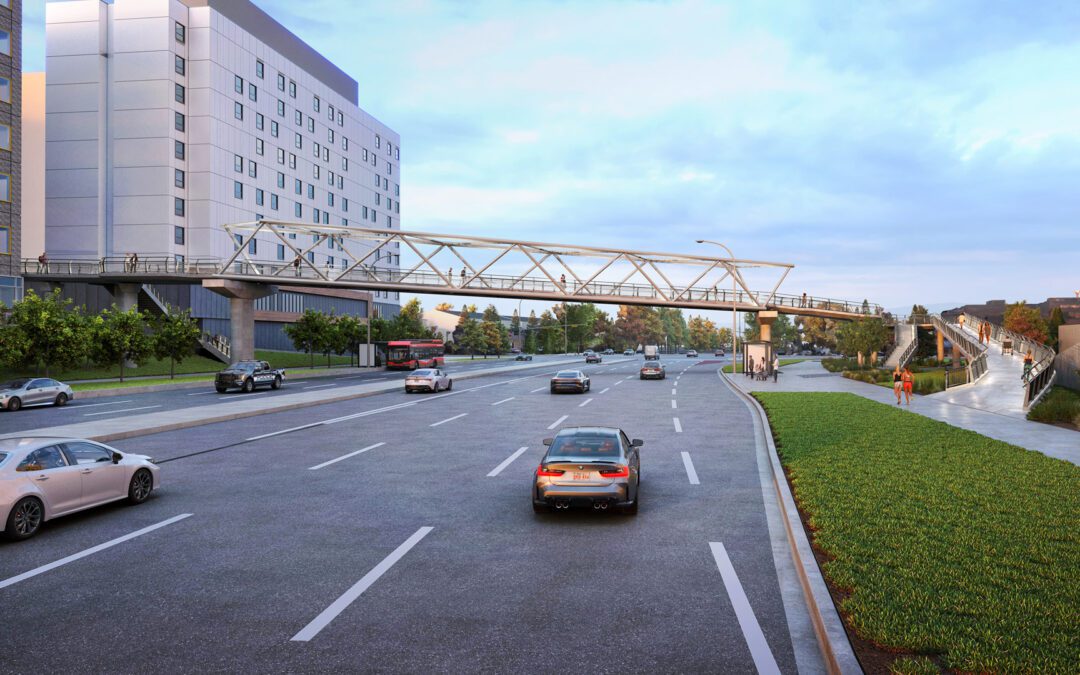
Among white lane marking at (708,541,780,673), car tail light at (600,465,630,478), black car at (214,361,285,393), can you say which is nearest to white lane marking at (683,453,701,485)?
car tail light at (600,465,630,478)

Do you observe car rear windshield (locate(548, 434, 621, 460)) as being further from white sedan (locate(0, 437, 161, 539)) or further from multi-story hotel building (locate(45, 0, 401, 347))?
multi-story hotel building (locate(45, 0, 401, 347))

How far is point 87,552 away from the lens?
28.0ft

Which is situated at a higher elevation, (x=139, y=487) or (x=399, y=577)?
(x=139, y=487)

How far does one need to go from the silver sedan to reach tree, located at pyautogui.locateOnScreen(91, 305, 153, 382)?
7.59m

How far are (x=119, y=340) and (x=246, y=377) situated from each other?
827 cm

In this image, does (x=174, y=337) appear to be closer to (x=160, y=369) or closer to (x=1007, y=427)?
(x=160, y=369)

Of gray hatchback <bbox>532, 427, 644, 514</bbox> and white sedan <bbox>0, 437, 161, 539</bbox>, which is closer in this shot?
white sedan <bbox>0, 437, 161, 539</bbox>

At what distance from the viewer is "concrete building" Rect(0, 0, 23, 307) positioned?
3944cm

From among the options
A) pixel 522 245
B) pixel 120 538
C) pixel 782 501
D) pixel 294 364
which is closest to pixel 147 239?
pixel 294 364

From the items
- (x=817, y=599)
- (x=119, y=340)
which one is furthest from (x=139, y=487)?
(x=119, y=340)

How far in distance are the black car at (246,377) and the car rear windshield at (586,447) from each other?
29253 mm

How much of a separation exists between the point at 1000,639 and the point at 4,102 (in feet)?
170

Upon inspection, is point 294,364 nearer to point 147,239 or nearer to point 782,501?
point 147,239

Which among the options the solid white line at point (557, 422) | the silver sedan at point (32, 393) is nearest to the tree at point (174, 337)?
the silver sedan at point (32, 393)
